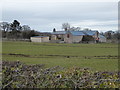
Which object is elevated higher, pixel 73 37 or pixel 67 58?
pixel 73 37

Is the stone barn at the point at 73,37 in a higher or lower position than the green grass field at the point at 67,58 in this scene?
higher

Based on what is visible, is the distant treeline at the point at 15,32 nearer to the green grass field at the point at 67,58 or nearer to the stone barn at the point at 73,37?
the stone barn at the point at 73,37

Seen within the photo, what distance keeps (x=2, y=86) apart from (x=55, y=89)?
41.4 inches

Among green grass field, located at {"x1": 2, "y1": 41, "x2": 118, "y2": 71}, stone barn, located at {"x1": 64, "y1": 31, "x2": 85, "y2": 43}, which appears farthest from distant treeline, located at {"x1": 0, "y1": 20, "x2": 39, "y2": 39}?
green grass field, located at {"x1": 2, "y1": 41, "x2": 118, "y2": 71}

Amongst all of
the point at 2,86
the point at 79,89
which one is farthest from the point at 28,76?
the point at 79,89

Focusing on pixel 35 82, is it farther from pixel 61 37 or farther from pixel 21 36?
pixel 61 37

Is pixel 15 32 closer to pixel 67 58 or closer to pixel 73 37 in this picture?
pixel 73 37

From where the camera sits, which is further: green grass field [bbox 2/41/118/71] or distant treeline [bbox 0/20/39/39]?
distant treeline [bbox 0/20/39/39]

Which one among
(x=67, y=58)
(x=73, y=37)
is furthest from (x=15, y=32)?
(x=67, y=58)

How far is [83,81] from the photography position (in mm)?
4027

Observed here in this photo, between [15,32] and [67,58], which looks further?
[15,32]

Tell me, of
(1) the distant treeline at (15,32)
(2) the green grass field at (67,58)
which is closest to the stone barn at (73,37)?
(1) the distant treeline at (15,32)

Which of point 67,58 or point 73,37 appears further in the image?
point 73,37

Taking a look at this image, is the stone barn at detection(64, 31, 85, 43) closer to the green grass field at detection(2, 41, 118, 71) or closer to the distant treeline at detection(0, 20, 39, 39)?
the distant treeline at detection(0, 20, 39, 39)
